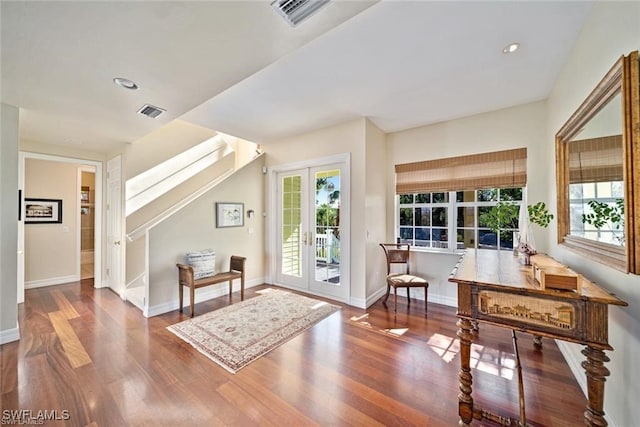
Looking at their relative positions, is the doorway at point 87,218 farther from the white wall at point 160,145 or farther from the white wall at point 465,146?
the white wall at point 465,146

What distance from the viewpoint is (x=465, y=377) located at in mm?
1631

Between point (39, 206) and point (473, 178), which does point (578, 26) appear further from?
point (39, 206)

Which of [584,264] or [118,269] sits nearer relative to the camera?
[584,264]

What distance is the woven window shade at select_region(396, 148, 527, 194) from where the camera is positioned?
3.25 metres

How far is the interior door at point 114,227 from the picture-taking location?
14.0ft

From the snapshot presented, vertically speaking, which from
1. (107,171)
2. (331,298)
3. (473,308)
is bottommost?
(331,298)

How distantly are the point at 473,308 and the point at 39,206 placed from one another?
712 cm

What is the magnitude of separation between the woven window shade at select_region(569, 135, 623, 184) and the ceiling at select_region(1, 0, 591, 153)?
3.06ft

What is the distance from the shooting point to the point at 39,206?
4676 mm

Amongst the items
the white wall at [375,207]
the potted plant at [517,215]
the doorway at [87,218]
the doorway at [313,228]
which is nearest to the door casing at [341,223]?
the doorway at [313,228]

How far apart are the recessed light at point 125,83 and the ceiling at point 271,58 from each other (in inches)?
2.1

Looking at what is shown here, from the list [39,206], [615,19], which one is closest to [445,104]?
[615,19]

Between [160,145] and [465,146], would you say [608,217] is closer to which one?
[465,146]

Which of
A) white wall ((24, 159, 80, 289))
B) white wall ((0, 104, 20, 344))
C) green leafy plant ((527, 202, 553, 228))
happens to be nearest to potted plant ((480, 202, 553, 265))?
green leafy plant ((527, 202, 553, 228))
